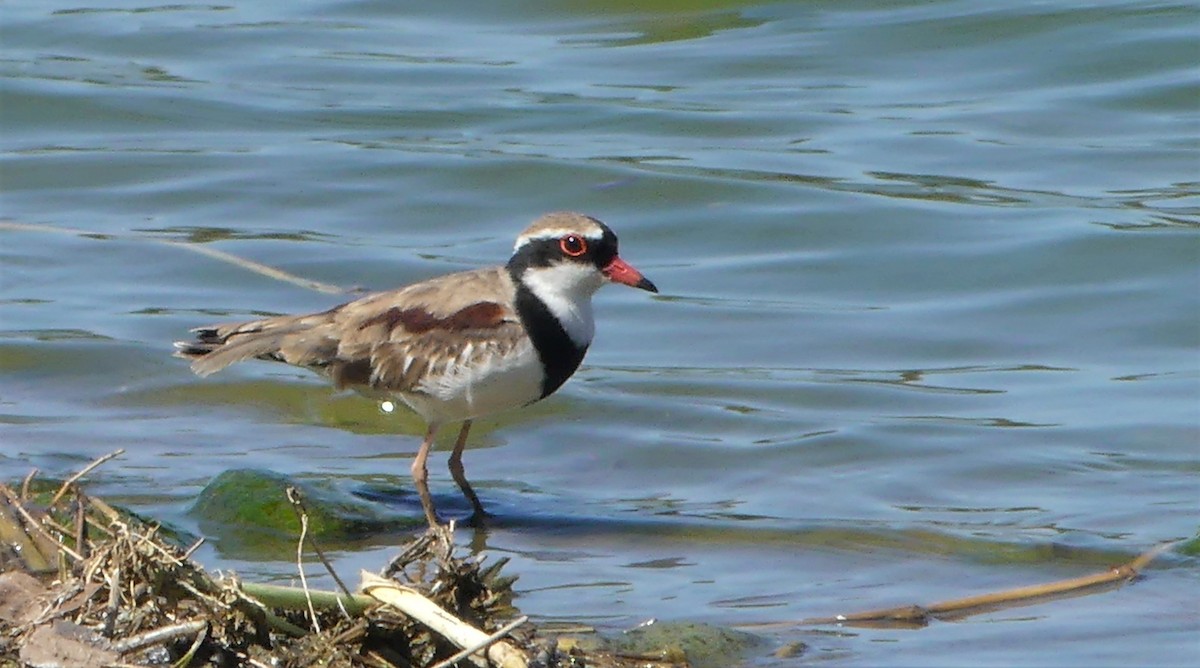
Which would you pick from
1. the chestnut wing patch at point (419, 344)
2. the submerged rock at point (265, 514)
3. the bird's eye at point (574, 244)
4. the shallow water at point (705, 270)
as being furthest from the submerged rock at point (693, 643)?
the bird's eye at point (574, 244)

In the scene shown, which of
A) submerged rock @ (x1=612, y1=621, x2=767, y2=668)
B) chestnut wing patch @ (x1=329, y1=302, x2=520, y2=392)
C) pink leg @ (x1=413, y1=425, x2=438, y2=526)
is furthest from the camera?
chestnut wing patch @ (x1=329, y1=302, x2=520, y2=392)

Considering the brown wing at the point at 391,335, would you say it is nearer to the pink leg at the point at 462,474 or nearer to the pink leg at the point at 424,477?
the pink leg at the point at 424,477

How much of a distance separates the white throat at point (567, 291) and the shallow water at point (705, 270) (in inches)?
29.5

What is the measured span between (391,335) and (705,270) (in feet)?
13.4

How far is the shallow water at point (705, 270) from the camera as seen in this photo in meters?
7.62

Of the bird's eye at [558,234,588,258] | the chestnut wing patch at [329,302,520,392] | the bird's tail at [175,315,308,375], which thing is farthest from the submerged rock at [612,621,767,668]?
the bird's tail at [175,315,308,375]

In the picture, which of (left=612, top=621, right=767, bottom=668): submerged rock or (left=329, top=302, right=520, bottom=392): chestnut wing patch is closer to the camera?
(left=612, top=621, right=767, bottom=668): submerged rock

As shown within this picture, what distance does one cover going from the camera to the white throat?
8.20 metres

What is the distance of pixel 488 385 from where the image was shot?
8.06 meters

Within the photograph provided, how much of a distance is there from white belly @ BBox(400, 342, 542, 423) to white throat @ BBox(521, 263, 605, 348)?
224mm

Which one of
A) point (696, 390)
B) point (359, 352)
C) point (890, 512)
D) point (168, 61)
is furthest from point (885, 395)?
point (168, 61)

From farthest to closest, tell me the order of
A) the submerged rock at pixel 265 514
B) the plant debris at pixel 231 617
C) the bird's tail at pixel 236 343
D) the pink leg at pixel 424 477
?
the bird's tail at pixel 236 343
the pink leg at pixel 424 477
the submerged rock at pixel 265 514
the plant debris at pixel 231 617

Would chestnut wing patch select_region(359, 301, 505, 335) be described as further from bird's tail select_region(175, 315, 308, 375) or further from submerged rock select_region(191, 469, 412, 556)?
submerged rock select_region(191, 469, 412, 556)

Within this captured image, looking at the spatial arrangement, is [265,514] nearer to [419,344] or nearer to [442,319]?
[419,344]
